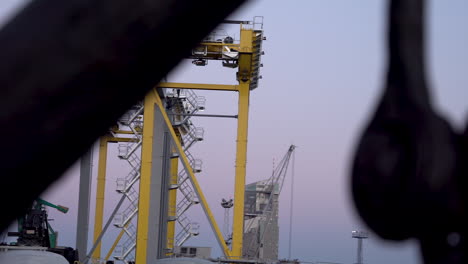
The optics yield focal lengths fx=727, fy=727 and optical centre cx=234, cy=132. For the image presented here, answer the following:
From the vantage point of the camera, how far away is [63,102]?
1104 mm

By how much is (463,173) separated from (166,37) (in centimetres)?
53

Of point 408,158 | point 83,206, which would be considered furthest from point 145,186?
point 408,158

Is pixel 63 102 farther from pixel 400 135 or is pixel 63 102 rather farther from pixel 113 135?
pixel 113 135

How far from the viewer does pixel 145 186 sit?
97.7 ft

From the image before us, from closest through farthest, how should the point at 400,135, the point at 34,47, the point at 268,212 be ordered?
the point at 34,47 < the point at 400,135 < the point at 268,212

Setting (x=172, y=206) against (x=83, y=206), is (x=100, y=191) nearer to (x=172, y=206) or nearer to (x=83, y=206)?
(x=83, y=206)

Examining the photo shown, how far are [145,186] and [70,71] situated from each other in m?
29.0

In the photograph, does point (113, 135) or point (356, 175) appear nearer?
point (356, 175)

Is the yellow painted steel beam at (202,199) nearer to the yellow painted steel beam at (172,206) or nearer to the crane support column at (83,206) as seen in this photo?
the yellow painted steel beam at (172,206)

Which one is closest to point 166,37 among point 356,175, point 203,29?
point 203,29

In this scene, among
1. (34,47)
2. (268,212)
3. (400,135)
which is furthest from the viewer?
(268,212)

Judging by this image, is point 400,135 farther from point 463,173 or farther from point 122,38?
point 122,38

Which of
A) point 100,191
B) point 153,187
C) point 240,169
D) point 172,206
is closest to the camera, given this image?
point 240,169

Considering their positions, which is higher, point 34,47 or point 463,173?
point 34,47
